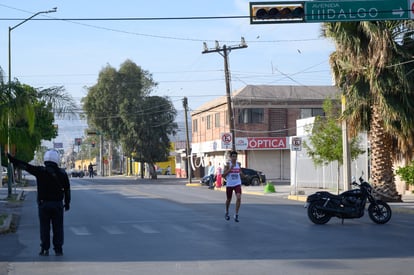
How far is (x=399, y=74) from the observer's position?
84.4ft

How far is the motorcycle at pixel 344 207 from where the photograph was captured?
1891cm

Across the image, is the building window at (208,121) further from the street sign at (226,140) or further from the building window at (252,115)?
the street sign at (226,140)

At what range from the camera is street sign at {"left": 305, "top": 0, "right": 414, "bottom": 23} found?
61.0 feet

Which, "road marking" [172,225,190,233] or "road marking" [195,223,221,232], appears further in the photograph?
"road marking" [195,223,221,232]

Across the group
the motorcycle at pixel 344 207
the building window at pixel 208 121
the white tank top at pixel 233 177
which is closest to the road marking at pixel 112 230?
the white tank top at pixel 233 177

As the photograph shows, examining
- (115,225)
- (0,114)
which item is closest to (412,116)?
(115,225)

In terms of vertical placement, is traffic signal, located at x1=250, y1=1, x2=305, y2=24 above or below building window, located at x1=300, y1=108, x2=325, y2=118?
below

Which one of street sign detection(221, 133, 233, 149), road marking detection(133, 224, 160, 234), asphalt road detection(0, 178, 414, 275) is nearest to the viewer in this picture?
asphalt road detection(0, 178, 414, 275)

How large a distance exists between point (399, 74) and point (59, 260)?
54.9 ft

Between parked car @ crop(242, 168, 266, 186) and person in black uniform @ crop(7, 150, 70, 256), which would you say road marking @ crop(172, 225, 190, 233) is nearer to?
person in black uniform @ crop(7, 150, 70, 256)

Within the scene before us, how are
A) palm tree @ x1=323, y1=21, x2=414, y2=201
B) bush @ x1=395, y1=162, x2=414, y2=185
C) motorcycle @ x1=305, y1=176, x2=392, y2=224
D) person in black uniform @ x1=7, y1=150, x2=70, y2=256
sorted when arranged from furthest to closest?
1. bush @ x1=395, y1=162, x2=414, y2=185
2. palm tree @ x1=323, y1=21, x2=414, y2=201
3. motorcycle @ x1=305, y1=176, x2=392, y2=224
4. person in black uniform @ x1=7, y1=150, x2=70, y2=256

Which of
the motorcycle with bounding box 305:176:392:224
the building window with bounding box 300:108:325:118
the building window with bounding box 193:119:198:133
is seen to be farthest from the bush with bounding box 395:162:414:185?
A: the building window with bounding box 193:119:198:133

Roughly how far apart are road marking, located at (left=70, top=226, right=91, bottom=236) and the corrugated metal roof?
47.8m

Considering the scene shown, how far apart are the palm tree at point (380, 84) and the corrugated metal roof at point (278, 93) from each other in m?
36.6
